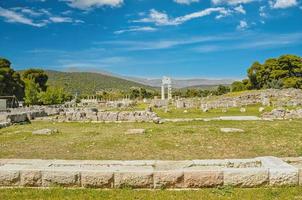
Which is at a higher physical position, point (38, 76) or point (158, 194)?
point (38, 76)

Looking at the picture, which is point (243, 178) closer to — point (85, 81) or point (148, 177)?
point (148, 177)

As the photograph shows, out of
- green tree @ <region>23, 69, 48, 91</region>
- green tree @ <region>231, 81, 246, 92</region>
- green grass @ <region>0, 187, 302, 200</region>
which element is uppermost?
green tree @ <region>23, 69, 48, 91</region>

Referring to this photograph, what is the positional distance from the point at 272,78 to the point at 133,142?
2458 inches

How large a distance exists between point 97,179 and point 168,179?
147 centimetres

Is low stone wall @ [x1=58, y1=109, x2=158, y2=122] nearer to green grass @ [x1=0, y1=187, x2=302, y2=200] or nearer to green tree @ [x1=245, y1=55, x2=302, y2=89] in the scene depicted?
green grass @ [x1=0, y1=187, x2=302, y2=200]

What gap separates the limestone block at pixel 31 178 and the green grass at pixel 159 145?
419cm

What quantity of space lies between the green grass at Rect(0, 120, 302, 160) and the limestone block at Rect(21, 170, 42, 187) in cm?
419

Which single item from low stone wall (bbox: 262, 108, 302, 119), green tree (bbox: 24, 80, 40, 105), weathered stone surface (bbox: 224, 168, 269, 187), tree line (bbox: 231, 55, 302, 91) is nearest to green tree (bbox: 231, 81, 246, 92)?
tree line (bbox: 231, 55, 302, 91)

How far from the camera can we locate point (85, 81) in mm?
153875

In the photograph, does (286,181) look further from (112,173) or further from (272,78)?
(272,78)

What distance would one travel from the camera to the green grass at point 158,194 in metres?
6.73

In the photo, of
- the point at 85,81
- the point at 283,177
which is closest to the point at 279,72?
the point at 283,177

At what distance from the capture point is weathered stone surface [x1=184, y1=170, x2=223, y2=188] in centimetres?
726

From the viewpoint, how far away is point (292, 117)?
26.7m
